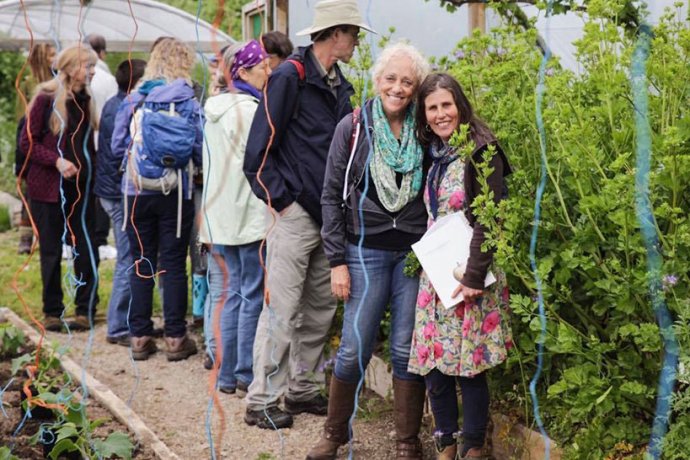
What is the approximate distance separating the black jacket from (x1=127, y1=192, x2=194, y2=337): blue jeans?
7.15ft

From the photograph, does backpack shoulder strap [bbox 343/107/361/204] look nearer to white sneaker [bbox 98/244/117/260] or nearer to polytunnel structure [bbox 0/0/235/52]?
white sneaker [bbox 98/244/117/260]

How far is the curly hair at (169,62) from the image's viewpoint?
6223 mm

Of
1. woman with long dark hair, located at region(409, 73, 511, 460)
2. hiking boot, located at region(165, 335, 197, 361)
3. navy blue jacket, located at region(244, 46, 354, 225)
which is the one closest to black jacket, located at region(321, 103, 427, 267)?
woman with long dark hair, located at region(409, 73, 511, 460)

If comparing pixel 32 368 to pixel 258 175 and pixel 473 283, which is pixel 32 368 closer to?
pixel 258 175

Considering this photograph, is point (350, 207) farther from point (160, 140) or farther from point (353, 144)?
point (160, 140)

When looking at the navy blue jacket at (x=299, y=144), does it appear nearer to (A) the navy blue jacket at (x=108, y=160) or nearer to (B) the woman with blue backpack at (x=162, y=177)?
(B) the woman with blue backpack at (x=162, y=177)

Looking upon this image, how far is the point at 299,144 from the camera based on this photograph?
4.93 metres

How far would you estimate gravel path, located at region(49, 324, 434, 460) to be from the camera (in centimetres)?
492

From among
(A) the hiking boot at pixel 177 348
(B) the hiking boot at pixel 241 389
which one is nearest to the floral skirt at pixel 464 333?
(B) the hiking boot at pixel 241 389

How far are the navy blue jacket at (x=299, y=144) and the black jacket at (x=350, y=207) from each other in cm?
53

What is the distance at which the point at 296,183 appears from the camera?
4.92 m

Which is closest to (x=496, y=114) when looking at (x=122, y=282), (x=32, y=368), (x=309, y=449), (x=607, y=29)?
(x=607, y=29)

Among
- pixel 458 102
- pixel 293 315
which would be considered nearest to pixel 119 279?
pixel 293 315

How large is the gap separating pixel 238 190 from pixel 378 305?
1.55 m
